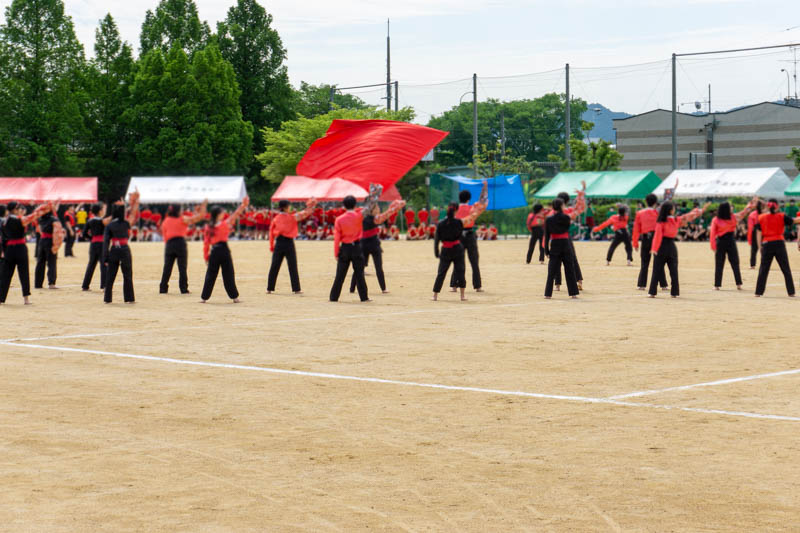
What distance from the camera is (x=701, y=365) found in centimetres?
1212

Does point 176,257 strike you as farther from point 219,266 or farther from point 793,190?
point 793,190

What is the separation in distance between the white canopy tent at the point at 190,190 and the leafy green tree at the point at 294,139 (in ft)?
49.2

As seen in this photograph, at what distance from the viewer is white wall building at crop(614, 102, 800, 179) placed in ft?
351

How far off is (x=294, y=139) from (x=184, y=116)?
25.4ft

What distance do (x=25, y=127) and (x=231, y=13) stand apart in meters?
20.4

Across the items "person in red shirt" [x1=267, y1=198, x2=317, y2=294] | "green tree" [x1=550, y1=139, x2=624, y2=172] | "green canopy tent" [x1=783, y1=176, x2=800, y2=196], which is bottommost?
"person in red shirt" [x1=267, y1=198, x2=317, y2=294]

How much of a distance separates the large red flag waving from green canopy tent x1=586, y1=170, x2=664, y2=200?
26836 millimetres

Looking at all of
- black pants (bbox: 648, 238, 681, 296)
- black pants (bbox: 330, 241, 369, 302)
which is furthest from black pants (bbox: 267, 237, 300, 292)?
black pants (bbox: 648, 238, 681, 296)

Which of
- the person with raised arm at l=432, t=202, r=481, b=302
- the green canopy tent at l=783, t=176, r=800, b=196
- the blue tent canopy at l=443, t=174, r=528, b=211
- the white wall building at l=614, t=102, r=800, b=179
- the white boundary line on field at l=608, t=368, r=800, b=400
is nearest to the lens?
the white boundary line on field at l=608, t=368, r=800, b=400

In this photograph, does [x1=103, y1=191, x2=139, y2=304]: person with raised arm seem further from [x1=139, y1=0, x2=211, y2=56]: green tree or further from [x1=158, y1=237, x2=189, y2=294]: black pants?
[x1=139, y1=0, x2=211, y2=56]: green tree

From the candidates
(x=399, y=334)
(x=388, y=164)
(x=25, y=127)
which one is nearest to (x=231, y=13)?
(x=25, y=127)

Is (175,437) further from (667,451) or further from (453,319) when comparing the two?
(453,319)

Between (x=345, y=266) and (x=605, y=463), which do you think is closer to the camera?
(x=605, y=463)

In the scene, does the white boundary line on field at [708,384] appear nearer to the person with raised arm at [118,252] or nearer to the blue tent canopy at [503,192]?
the person with raised arm at [118,252]
